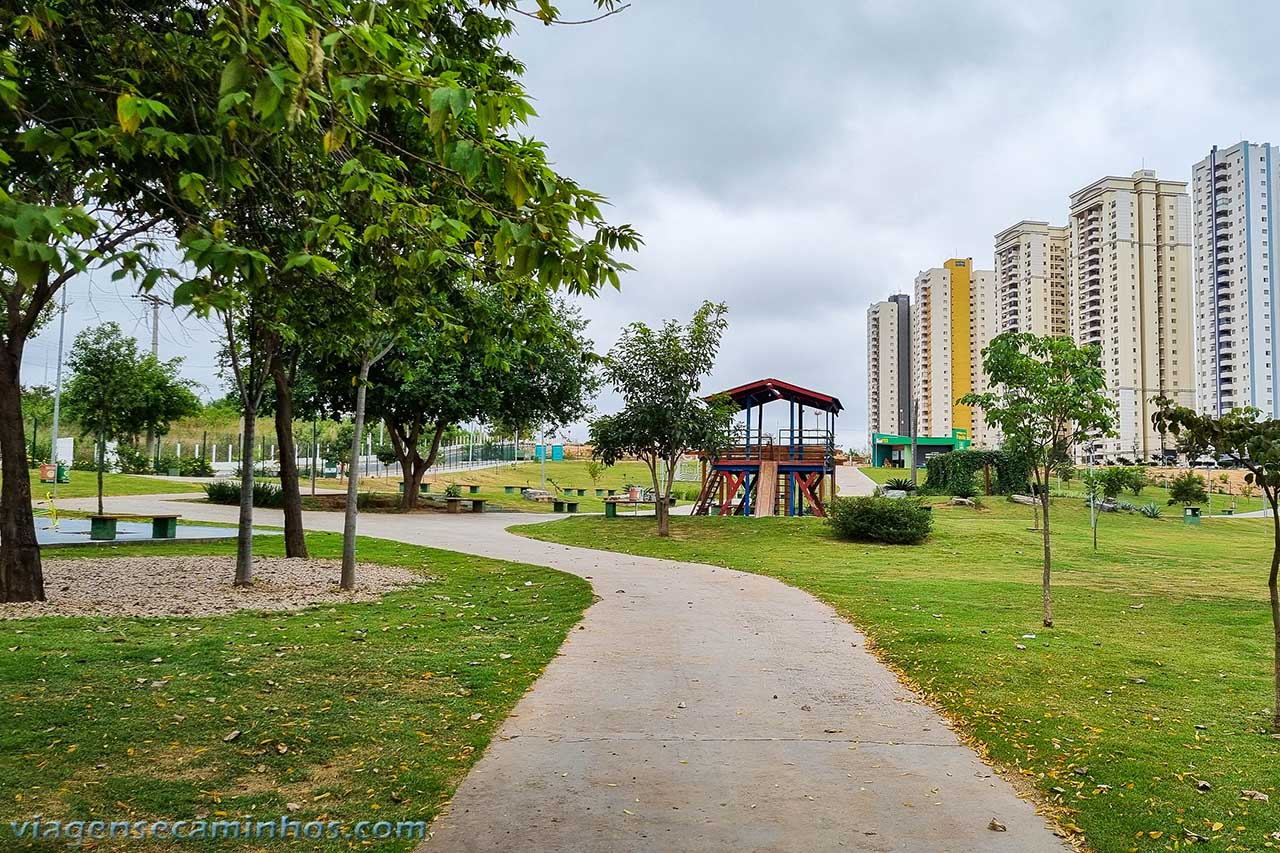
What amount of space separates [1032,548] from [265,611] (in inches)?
715

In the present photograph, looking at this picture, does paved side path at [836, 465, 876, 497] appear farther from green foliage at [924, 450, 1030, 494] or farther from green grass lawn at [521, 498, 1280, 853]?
green grass lawn at [521, 498, 1280, 853]

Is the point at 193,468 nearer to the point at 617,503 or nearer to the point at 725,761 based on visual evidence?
the point at 617,503

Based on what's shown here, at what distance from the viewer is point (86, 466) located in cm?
4369

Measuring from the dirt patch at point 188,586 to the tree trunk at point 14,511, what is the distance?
0.32 metres

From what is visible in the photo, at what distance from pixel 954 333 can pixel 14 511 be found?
8884 cm

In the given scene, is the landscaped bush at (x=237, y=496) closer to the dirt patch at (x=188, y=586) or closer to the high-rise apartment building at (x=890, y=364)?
the dirt patch at (x=188, y=586)

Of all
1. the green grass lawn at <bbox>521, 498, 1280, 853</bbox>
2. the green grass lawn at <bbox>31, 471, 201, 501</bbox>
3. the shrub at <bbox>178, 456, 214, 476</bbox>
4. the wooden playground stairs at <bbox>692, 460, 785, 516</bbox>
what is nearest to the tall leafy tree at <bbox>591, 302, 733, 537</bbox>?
→ the green grass lawn at <bbox>521, 498, 1280, 853</bbox>

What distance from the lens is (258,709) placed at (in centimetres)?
548

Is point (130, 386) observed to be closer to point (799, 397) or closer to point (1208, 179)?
point (799, 397)

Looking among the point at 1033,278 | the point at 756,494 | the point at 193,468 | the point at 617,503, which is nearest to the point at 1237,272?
the point at 1033,278

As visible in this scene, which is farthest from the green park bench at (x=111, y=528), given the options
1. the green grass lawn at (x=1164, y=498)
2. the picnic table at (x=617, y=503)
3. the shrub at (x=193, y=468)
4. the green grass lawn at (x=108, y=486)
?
the green grass lawn at (x=1164, y=498)

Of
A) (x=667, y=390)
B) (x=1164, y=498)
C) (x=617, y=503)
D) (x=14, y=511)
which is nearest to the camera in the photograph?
(x=14, y=511)

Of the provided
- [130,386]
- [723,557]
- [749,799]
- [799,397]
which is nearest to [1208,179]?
[799,397]

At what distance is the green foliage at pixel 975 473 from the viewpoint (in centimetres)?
3931
